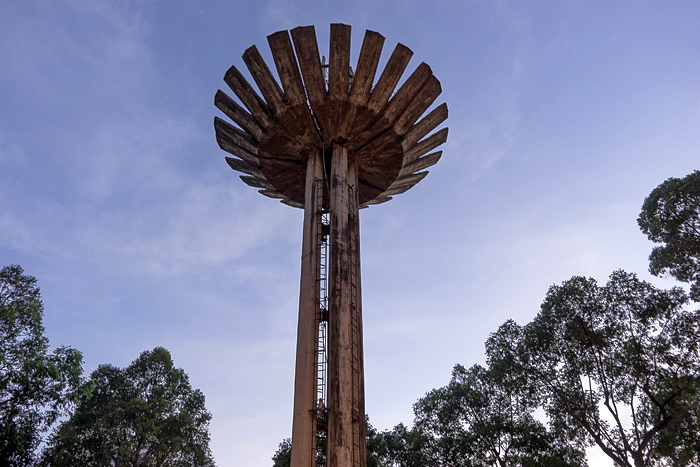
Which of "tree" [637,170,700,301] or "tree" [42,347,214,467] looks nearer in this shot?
"tree" [637,170,700,301]

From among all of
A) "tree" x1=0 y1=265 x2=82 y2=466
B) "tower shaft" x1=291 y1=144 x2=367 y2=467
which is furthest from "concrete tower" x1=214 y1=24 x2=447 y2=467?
"tree" x1=0 y1=265 x2=82 y2=466

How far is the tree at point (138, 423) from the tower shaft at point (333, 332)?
17.3 meters

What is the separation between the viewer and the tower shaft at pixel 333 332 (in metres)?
13.4

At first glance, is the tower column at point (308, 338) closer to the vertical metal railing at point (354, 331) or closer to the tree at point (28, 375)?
the vertical metal railing at point (354, 331)

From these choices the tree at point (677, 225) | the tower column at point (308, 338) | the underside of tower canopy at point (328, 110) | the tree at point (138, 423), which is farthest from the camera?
the tree at point (138, 423)

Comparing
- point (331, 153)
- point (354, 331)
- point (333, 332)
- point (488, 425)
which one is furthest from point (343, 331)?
point (488, 425)

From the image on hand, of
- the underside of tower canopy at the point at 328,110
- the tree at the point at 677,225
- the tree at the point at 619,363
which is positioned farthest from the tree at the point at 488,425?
the underside of tower canopy at the point at 328,110

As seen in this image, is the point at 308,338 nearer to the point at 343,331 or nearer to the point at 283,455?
the point at 343,331

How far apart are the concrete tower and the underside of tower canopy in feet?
0.11

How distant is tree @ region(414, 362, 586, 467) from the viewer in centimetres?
2608

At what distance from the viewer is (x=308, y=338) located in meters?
14.9

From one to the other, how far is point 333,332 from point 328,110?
767 cm

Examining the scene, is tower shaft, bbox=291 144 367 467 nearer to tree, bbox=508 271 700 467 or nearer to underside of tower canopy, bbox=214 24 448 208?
underside of tower canopy, bbox=214 24 448 208

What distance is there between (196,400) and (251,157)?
18.8 m
